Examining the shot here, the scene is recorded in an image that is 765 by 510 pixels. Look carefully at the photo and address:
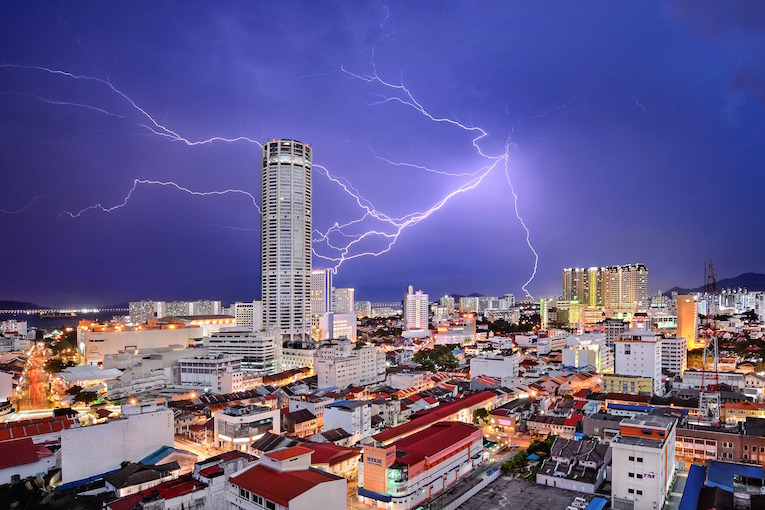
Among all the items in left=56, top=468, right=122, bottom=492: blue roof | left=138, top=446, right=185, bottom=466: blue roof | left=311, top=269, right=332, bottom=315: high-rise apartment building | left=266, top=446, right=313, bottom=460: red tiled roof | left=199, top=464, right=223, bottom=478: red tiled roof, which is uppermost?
left=311, top=269, right=332, bottom=315: high-rise apartment building

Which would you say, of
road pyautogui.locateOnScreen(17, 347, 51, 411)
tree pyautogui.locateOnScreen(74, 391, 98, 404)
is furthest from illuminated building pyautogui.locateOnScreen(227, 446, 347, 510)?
road pyautogui.locateOnScreen(17, 347, 51, 411)

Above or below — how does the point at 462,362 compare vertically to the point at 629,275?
below

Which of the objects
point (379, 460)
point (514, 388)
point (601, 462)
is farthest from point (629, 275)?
point (379, 460)

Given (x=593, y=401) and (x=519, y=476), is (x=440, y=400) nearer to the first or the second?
(x=593, y=401)

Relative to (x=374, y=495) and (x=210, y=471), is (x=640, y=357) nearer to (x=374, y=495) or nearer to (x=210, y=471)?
(x=374, y=495)

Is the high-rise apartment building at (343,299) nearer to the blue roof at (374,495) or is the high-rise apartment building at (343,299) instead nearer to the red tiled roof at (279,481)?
the blue roof at (374,495)

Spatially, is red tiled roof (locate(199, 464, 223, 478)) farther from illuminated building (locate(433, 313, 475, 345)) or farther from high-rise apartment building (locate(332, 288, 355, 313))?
high-rise apartment building (locate(332, 288, 355, 313))

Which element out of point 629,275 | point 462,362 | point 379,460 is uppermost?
point 629,275
